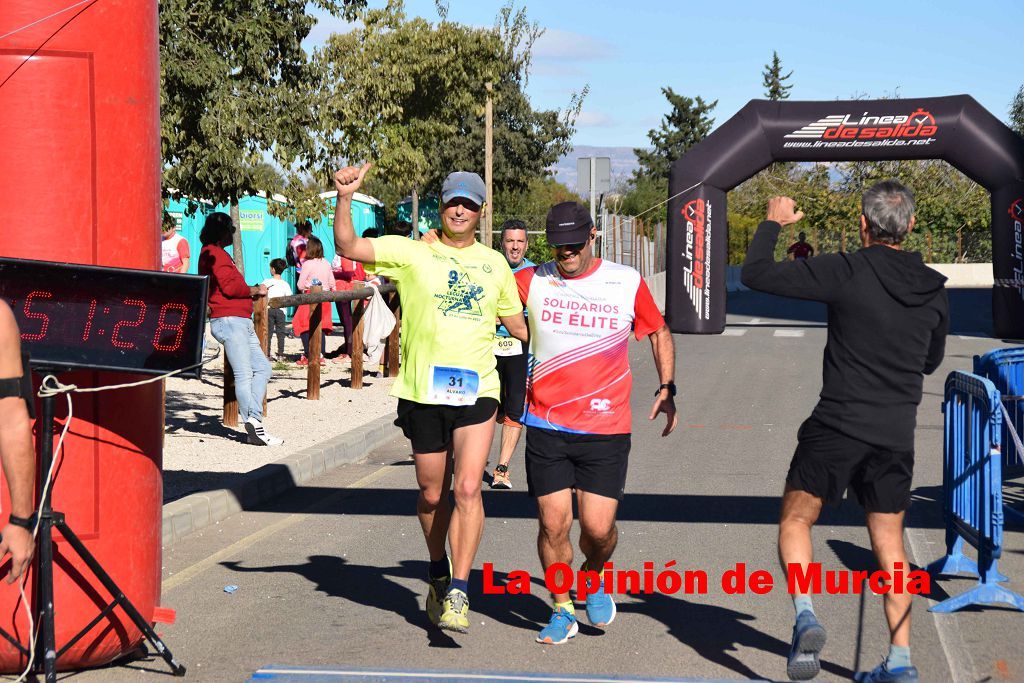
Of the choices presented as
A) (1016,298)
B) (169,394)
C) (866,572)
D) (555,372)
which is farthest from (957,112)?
(555,372)

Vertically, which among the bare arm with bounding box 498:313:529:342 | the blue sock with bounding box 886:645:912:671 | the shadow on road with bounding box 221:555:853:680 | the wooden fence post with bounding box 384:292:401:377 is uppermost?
the bare arm with bounding box 498:313:529:342

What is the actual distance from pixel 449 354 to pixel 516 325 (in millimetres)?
494

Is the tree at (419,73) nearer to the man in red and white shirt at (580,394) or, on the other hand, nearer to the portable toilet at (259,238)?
the portable toilet at (259,238)

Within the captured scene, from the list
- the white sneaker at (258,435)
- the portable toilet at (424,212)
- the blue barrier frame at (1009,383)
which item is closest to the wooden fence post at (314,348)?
the white sneaker at (258,435)

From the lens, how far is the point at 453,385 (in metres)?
5.72

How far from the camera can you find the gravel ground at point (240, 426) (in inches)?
382

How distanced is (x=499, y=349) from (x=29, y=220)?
4457 millimetres

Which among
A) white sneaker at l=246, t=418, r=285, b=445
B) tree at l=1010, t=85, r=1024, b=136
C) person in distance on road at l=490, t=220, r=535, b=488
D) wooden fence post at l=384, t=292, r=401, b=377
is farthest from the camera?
tree at l=1010, t=85, r=1024, b=136

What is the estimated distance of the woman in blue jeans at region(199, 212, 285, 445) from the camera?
33.7 feet

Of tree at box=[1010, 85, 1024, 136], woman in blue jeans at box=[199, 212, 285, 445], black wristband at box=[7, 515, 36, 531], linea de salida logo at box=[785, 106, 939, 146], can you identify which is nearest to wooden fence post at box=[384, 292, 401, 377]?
woman in blue jeans at box=[199, 212, 285, 445]

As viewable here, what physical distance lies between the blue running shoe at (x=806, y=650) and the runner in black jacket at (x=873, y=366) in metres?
0.21

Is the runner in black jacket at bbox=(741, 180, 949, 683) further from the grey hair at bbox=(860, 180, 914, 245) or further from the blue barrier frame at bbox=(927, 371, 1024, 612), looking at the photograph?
the blue barrier frame at bbox=(927, 371, 1024, 612)

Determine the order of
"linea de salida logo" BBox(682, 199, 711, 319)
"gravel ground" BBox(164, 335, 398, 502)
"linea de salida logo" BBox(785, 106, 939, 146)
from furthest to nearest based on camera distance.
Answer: "linea de salida logo" BBox(682, 199, 711, 319) < "linea de salida logo" BBox(785, 106, 939, 146) < "gravel ground" BBox(164, 335, 398, 502)

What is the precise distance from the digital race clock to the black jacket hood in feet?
8.60
